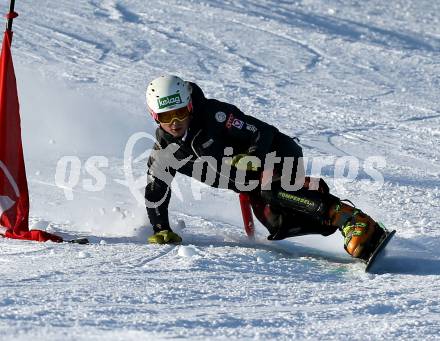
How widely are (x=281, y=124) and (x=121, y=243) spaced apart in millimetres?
4831

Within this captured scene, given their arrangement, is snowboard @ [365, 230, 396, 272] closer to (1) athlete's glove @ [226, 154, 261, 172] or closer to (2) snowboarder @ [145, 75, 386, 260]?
(2) snowboarder @ [145, 75, 386, 260]

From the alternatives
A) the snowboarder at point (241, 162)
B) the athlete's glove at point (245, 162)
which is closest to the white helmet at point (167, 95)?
the snowboarder at point (241, 162)

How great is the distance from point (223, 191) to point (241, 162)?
7.94 feet

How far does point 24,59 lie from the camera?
12320 millimetres

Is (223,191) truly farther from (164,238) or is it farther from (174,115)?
(174,115)

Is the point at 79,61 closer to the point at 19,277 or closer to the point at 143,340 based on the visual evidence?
the point at 19,277

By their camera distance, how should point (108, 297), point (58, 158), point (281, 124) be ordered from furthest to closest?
point (281, 124), point (58, 158), point (108, 297)

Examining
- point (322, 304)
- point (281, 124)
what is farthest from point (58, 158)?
point (322, 304)

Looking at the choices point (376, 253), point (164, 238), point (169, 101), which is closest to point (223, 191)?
point (164, 238)

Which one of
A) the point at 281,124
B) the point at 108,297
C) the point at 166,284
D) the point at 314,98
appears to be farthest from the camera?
the point at 314,98

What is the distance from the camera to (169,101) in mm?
5871

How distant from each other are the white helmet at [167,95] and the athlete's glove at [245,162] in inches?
20.1

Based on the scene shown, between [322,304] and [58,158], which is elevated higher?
[322,304]

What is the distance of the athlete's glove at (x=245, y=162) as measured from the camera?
5996mm
